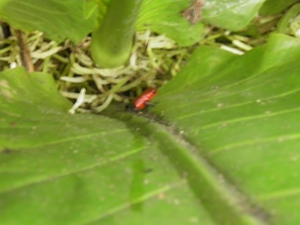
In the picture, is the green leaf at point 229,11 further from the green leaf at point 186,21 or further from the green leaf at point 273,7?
the green leaf at point 273,7

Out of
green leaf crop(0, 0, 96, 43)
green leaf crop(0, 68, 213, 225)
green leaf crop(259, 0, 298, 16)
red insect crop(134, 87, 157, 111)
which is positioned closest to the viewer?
green leaf crop(0, 68, 213, 225)

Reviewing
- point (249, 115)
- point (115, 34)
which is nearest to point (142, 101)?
point (115, 34)

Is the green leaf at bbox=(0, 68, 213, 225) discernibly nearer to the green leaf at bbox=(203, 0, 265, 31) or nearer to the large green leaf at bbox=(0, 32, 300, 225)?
the large green leaf at bbox=(0, 32, 300, 225)

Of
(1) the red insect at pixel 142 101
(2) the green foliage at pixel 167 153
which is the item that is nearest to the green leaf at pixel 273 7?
(2) the green foliage at pixel 167 153

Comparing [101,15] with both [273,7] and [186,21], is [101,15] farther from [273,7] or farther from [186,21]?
[273,7]

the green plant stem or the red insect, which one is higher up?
the green plant stem

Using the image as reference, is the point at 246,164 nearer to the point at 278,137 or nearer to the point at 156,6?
the point at 278,137

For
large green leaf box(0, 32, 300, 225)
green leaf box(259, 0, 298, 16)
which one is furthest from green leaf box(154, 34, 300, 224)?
green leaf box(259, 0, 298, 16)
